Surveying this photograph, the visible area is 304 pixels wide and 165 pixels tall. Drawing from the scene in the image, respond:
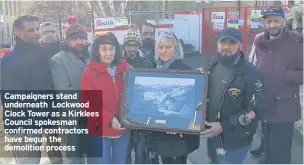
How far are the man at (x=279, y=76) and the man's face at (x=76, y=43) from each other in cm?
123

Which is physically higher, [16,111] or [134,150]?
[16,111]

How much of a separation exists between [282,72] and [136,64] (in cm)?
100

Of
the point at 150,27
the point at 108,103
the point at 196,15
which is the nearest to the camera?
the point at 108,103

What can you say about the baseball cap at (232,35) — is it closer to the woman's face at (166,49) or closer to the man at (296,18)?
the woman's face at (166,49)


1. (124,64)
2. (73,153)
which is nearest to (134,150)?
(73,153)

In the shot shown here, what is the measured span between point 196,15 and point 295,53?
3.55 meters

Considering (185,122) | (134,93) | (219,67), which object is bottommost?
(185,122)

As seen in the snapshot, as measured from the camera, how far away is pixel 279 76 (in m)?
2.37

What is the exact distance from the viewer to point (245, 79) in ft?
6.89

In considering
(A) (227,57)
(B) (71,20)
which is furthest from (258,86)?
(B) (71,20)

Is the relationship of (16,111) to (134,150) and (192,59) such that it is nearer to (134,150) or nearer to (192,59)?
(134,150)

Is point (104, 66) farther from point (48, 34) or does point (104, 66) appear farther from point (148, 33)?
point (148, 33)

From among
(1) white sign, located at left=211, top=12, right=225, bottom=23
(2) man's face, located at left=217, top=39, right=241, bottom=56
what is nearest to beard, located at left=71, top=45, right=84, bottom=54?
(2) man's face, located at left=217, top=39, right=241, bottom=56

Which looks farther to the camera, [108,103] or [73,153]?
[73,153]
